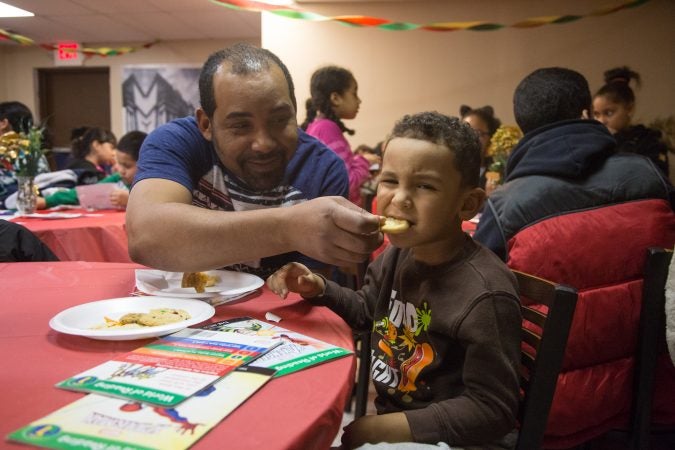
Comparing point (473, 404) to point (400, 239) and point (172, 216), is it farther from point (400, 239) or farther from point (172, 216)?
point (172, 216)

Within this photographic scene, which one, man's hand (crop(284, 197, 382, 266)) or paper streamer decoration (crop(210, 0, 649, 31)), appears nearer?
man's hand (crop(284, 197, 382, 266))

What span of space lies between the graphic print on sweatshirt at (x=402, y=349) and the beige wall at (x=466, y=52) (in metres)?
5.08

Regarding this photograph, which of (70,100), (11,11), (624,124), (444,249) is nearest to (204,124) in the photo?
(444,249)

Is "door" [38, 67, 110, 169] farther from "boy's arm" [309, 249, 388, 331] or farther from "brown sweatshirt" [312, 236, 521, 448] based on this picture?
"brown sweatshirt" [312, 236, 521, 448]

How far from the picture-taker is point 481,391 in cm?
96

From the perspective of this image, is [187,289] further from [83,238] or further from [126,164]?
[126,164]

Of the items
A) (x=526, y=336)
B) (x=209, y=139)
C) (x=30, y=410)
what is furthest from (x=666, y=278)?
(x=30, y=410)

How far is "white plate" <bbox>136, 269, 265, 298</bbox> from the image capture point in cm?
117

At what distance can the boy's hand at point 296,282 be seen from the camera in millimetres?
1166

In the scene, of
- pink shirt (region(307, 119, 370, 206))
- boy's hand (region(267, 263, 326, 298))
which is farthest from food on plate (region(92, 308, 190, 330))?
pink shirt (region(307, 119, 370, 206))

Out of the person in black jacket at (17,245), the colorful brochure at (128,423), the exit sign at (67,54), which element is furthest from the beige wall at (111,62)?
the colorful brochure at (128,423)

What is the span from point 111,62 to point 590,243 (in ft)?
28.6

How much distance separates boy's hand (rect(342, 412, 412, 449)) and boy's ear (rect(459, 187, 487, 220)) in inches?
17.9

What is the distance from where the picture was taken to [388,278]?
1.27 meters
